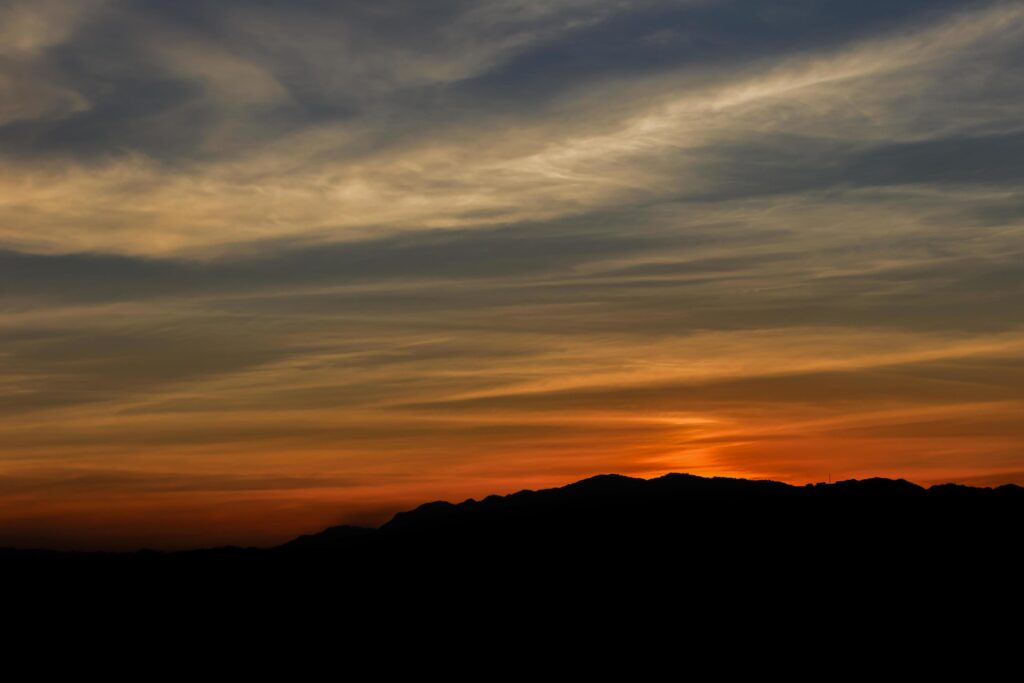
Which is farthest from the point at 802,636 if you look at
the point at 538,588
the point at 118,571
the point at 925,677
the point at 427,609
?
the point at 118,571

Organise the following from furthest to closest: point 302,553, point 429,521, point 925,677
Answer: point 429,521
point 302,553
point 925,677

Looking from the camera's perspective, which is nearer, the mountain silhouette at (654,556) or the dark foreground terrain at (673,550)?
the mountain silhouette at (654,556)

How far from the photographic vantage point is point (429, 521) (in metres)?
168

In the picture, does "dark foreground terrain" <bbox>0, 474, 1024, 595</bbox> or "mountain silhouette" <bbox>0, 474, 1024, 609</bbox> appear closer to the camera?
"mountain silhouette" <bbox>0, 474, 1024, 609</bbox>

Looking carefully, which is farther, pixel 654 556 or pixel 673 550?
pixel 673 550

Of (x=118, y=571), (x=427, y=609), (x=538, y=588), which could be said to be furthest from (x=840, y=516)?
(x=118, y=571)

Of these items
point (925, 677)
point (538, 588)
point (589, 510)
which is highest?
point (589, 510)

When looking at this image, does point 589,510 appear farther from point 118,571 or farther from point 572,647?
point 118,571

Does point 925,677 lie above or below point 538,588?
below

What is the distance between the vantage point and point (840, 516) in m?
146

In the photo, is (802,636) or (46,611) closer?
(802,636)

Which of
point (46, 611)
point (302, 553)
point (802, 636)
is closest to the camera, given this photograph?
point (802, 636)

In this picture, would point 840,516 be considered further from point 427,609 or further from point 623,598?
point 427,609

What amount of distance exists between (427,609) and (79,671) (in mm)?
36432
